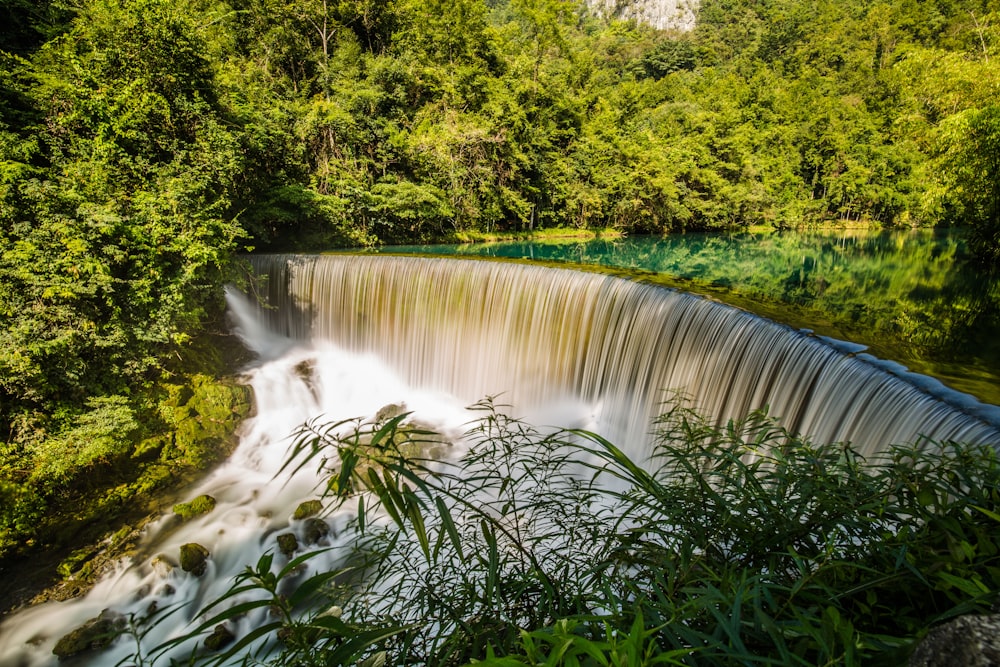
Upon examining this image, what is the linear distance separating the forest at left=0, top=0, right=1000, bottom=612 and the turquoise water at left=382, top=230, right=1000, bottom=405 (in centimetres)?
226

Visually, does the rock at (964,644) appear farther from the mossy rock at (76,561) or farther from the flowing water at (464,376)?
the mossy rock at (76,561)

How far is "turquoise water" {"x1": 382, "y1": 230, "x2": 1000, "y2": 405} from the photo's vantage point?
203 inches

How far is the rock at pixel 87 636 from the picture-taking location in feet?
14.7

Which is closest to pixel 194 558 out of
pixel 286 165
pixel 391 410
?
pixel 391 410

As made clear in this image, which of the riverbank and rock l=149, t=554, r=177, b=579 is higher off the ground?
the riverbank

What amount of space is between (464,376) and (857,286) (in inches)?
→ 376

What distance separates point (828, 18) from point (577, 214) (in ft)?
175

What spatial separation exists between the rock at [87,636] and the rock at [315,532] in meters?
1.90

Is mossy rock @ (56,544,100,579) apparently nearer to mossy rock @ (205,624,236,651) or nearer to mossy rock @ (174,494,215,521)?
mossy rock @ (174,494,215,521)

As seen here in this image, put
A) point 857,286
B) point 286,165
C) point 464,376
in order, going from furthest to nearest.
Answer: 1. point 286,165
2. point 857,286
3. point 464,376

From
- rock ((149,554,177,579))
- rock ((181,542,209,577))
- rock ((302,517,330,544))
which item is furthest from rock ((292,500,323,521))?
rock ((149,554,177,579))

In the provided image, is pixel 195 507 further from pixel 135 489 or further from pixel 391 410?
pixel 391 410

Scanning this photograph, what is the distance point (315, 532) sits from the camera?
231 inches

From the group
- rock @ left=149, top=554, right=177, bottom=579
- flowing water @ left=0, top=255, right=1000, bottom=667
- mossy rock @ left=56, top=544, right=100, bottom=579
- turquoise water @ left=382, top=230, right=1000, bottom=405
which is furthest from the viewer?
rock @ left=149, top=554, right=177, bottom=579
